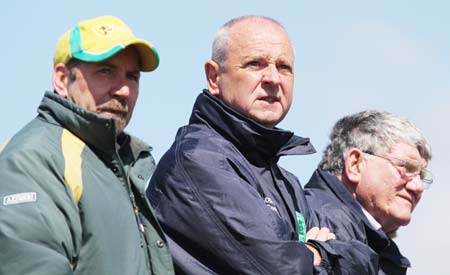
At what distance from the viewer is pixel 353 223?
25.8 feet

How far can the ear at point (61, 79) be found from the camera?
589 centimetres

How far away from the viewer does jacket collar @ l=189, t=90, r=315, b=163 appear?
6.87m

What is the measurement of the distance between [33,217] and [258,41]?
263cm

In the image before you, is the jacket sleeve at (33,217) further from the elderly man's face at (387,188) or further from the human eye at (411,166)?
the human eye at (411,166)

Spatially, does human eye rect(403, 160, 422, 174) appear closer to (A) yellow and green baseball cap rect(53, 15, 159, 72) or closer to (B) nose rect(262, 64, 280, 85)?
(B) nose rect(262, 64, 280, 85)

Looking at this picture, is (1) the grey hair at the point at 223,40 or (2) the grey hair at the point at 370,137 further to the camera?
(2) the grey hair at the point at 370,137

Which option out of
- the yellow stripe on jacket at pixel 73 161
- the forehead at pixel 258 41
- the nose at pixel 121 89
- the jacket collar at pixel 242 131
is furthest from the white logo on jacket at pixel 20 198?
the forehead at pixel 258 41

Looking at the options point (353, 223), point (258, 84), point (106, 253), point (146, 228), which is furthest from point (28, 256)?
point (353, 223)

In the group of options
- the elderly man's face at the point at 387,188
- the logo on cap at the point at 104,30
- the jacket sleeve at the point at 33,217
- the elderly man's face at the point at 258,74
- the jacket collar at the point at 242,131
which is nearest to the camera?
the jacket sleeve at the point at 33,217

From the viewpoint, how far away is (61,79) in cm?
592

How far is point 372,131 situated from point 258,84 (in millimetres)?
1904

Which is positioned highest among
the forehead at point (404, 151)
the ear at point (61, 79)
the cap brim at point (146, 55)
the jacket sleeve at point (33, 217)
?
the cap brim at point (146, 55)

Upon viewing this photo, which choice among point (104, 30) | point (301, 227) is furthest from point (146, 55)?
point (301, 227)

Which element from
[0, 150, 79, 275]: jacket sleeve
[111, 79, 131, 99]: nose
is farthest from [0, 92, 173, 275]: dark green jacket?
[111, 79, 131, 99]: nose
